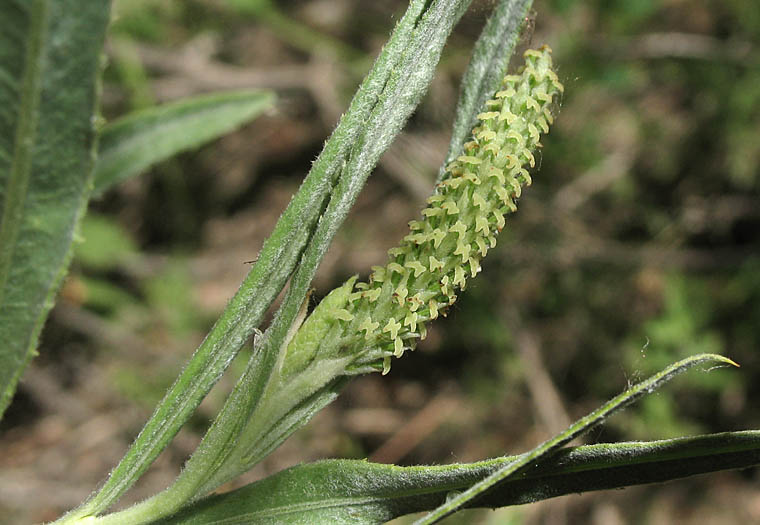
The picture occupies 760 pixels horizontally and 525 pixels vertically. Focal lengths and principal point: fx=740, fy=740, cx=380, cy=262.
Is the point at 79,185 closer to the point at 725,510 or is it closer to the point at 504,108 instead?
the point at 504,108

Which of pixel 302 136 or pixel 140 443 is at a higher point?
pixel 302 136

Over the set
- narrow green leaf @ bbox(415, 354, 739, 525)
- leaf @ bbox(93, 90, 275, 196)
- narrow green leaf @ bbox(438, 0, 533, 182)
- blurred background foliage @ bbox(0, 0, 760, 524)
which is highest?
blurred background foliage @ bbox(0, 0, 760, 524)

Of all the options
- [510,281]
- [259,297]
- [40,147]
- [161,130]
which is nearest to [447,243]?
[259,297]

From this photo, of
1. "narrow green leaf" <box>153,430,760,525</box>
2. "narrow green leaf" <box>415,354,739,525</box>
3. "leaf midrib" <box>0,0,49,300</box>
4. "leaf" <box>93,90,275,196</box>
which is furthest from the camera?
"leaf" <box>93,90,275,196</box>

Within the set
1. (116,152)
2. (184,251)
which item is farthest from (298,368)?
(184,251)

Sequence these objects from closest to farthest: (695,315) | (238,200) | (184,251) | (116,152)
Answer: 1. (116,152)
2. (695,315)
3. (184,251)
4. (238,200)

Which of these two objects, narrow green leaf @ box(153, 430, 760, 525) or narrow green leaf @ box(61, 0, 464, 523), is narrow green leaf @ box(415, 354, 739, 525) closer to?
narrow green leaf @ box(153, 430, 760, 525)

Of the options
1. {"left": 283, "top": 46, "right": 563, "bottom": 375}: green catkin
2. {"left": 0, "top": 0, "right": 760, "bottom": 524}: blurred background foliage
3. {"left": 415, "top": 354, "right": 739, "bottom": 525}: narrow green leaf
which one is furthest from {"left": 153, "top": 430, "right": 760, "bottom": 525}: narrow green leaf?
{"left": 0, "top": 0, "right": 760, "bottom": 524}: blurred background foliage

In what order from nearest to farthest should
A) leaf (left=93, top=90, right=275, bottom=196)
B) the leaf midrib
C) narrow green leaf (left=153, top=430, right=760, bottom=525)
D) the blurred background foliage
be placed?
the leaf midrib < narrow green leaf (left=153, top=430, right=760, bottom=525) < leaf (left=93, top=90, right=275, bottom=196) < the blurred background foliage
